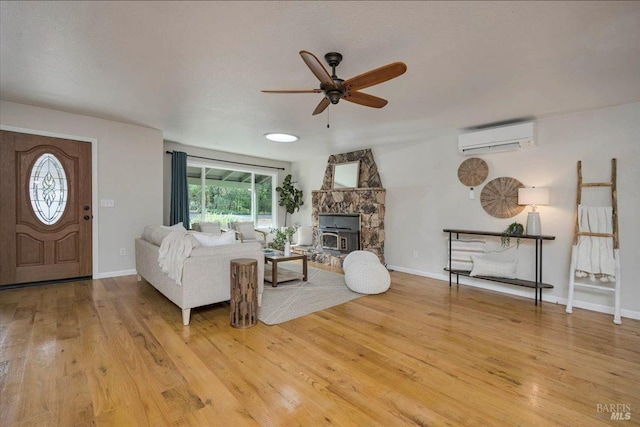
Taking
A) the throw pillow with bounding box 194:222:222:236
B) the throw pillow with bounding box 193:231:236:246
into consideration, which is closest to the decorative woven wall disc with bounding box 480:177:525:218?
the throw pillow with bounding box 193:231:236:246

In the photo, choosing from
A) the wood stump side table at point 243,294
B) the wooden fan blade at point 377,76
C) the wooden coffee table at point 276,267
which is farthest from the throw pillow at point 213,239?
the wooden fan blade at point 377,76

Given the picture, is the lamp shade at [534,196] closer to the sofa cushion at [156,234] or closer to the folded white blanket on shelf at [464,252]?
the folded white blanket on shelf at [464,252]

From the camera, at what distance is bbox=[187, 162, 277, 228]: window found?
6.43 m

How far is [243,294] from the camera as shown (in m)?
2.79

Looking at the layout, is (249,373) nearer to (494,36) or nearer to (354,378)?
(354,378)

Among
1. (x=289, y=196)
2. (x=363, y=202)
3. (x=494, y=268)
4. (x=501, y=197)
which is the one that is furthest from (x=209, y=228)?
(x=501, y=197)

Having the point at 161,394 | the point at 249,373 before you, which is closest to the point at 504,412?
the point at 249,373

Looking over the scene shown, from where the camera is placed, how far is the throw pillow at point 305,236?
696 cm

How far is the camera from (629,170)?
3.28 meters

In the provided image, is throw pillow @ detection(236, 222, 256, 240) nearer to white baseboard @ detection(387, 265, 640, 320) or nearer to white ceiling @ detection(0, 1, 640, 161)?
white ceiling @ detection(0, 1, 640, 161)

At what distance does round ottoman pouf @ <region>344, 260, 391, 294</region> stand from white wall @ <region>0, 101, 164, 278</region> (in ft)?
11.3

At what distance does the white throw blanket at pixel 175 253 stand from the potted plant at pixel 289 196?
4603 millimetres

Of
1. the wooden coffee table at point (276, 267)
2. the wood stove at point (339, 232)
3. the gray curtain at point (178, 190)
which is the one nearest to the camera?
the wooden coffee table at point (276, 267)

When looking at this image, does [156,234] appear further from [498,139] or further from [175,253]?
[498,139]
